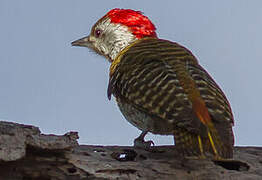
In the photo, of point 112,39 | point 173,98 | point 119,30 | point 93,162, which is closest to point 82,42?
point 112,39

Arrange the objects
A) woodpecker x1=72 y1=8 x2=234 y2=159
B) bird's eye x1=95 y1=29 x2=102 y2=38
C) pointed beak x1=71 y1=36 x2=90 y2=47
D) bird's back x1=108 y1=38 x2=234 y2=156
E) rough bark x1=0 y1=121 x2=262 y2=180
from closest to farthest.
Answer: rough bark x1=0 y1=121 x2=262 y2=180 < woodpecker x1=72 y1=8 x2=234 y2=159 < bird's back x1=108 y1=38 x2=234 y2=156 < bird's eye x1=95 y1=29 x2=102 y2=38 < pointed beak x1=71 y1=36 x2=90 y2=47

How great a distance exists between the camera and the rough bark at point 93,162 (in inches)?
180

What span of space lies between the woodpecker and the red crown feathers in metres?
0.78

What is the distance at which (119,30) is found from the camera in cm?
867

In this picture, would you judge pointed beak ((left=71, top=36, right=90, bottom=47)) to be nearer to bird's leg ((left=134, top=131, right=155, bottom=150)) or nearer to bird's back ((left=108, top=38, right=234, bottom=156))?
bird's back ((left=108, top=38, right=234, bottom=156))

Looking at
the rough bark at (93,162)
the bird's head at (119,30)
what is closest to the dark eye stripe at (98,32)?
the bird's head at (119,30)

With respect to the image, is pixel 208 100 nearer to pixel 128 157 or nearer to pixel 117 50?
pixel 128 157

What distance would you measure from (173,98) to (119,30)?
339cm

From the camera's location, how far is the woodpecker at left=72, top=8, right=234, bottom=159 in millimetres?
5160

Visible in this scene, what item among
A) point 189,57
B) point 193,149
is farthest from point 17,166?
point 189,57

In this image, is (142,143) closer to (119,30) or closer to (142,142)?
(142,142)

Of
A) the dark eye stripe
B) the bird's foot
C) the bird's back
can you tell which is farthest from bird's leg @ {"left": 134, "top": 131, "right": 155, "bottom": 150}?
the dark eye stripe

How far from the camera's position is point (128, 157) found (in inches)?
218

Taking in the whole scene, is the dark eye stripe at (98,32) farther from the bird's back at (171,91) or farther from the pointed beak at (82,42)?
the bird's back at (171,91)
